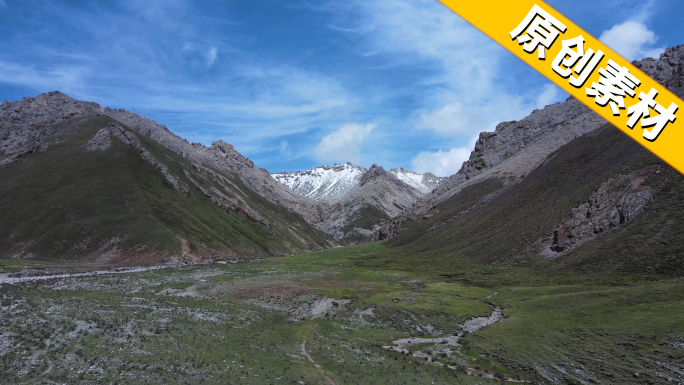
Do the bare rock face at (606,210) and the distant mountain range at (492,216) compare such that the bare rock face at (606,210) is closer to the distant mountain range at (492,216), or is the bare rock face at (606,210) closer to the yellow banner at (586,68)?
the distant mountain range at (492,216)

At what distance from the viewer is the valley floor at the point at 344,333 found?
119 ft

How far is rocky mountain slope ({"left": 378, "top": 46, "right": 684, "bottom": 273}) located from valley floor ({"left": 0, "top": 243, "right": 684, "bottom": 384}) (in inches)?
431

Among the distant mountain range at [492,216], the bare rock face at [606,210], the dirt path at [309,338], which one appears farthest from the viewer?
the bare rock face at [606,210]

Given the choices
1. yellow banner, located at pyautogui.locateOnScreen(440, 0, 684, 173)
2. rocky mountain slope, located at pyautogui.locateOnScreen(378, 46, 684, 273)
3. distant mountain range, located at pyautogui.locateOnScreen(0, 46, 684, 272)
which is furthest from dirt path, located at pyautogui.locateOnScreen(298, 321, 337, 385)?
distant mountain range, located at pyautogui.locateOnScreen(0, 46, 684, 272)

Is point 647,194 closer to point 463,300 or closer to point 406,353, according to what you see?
point 463,300

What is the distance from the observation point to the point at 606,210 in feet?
351

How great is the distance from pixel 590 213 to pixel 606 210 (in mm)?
4805

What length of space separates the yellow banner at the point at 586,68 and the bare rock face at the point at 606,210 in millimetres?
110951

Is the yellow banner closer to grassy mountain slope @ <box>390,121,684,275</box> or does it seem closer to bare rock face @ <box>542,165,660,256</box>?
grassy mountain slope @ <box>390,121,684,275</box>

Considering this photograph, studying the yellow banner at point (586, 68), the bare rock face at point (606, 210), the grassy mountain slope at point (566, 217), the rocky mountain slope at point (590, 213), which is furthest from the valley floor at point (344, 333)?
the yellow banner at point (586, 68)

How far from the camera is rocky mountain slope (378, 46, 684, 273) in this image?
8506cm

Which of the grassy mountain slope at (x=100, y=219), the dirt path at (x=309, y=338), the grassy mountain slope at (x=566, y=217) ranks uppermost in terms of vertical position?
the grassy mountain slope at (x=566, y=217)

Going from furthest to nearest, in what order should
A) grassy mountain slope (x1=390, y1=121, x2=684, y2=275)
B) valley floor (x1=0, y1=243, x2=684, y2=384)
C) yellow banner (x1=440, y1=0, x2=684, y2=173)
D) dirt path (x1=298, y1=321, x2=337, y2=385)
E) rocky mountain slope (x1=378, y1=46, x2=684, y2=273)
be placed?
1. rocky mountain slope (x1=378, y1=46, x2=684, y2=273)
2. grassy mountain slope (x1=390, y1=121, x2=684, y2=275)
3. dirt path (x1=298, y1=321, x2=337, y2=385)
4. valley floor (x1=0, y1=243, x2=684, y2=384)
5. yellow banner (x1=440, y1=0, x2=684, y2=173)

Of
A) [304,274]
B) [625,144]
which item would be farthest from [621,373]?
[625,144]
